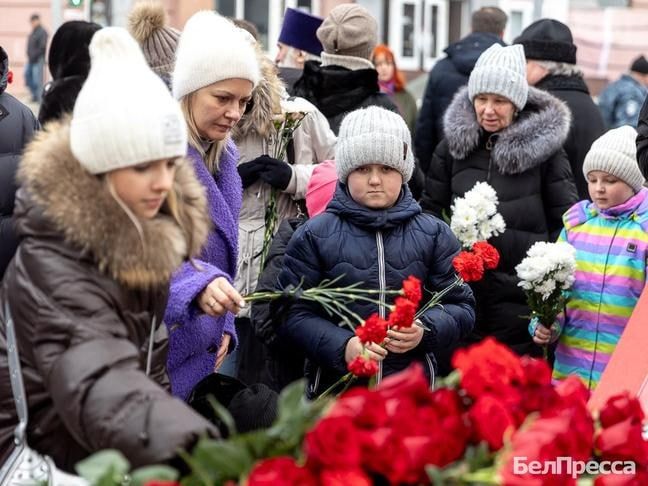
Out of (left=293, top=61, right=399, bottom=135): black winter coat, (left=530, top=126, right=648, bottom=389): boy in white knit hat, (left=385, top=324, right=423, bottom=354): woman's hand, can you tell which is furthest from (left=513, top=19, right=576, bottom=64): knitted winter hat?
(left=385, top=324, right=423, bottom=354): woman's hand

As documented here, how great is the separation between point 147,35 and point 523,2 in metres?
19.3

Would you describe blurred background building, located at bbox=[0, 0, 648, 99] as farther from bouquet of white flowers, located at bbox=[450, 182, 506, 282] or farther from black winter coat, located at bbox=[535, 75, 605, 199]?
bouquet of white flowers, located at bbox=[450, 182, 506, 282]

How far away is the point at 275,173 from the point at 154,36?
718mm

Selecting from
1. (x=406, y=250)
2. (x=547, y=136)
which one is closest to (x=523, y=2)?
(x=547, y=136)

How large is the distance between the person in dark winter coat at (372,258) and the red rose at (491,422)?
2.07 metres

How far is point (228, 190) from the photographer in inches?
175

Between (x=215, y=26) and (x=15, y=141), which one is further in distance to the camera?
(x=15, y=141)

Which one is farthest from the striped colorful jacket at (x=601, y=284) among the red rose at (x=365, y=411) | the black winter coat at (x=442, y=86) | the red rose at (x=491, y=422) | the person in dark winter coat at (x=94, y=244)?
the red rose at (x=365, y=411)

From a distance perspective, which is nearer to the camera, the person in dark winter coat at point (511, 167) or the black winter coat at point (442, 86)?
the person in dark winter coat at point (511, 167)

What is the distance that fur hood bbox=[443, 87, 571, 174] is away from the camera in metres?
6.16

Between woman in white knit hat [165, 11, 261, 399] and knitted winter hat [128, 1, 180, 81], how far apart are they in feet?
2.54

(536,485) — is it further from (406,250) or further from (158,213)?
(406,250)

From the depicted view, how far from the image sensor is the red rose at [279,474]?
2.17 m

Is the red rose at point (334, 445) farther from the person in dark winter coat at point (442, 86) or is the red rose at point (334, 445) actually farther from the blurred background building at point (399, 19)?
the blurred background building at point (399, 19)
